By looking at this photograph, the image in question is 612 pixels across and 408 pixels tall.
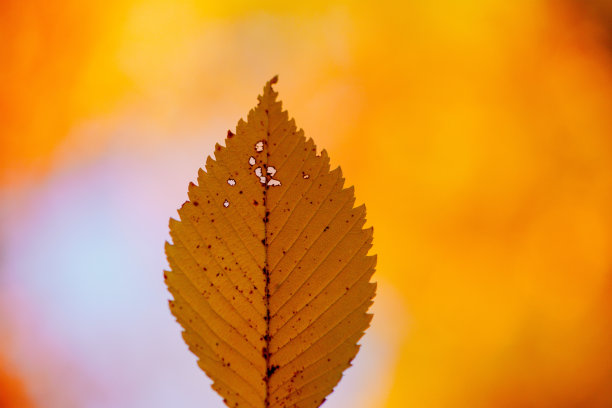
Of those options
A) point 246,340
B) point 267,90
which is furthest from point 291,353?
point 267,90

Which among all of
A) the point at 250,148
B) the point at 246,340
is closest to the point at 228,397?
the point at 246,340

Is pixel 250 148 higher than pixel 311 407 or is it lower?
higher

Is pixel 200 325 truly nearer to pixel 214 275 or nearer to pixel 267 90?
pixel 214 275

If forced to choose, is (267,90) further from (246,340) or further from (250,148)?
(246,340)

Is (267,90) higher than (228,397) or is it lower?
Answer: higher
